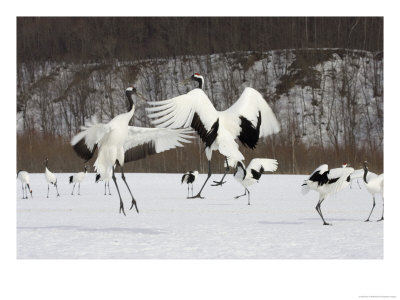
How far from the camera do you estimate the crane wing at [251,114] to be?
24.2 feet

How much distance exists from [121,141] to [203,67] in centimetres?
977

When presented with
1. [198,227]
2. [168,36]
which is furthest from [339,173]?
[168,36]

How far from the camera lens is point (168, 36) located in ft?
48.8

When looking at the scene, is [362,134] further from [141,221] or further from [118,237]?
[118,237]

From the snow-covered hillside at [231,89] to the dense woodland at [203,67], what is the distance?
0.09 feet

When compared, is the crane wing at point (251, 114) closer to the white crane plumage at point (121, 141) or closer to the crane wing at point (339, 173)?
the white crane plumage at point (121, 141)

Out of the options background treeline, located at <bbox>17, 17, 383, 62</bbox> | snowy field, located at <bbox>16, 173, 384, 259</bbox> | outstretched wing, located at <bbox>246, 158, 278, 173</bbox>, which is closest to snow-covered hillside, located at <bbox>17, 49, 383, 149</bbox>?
background treeline, located at <bbox>17, 17, 383, 62</bbox>

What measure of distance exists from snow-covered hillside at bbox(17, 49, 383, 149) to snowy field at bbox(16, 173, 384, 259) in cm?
456

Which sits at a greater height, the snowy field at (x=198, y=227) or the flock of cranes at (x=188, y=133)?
the flock of cranes at (x=188, y=133)

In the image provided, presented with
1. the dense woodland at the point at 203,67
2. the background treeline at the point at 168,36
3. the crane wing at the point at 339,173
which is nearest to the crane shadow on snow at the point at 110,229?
the crane wing at the point at 339,173

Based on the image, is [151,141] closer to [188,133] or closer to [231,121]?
[188,133]

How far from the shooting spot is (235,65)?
16.0 meters
